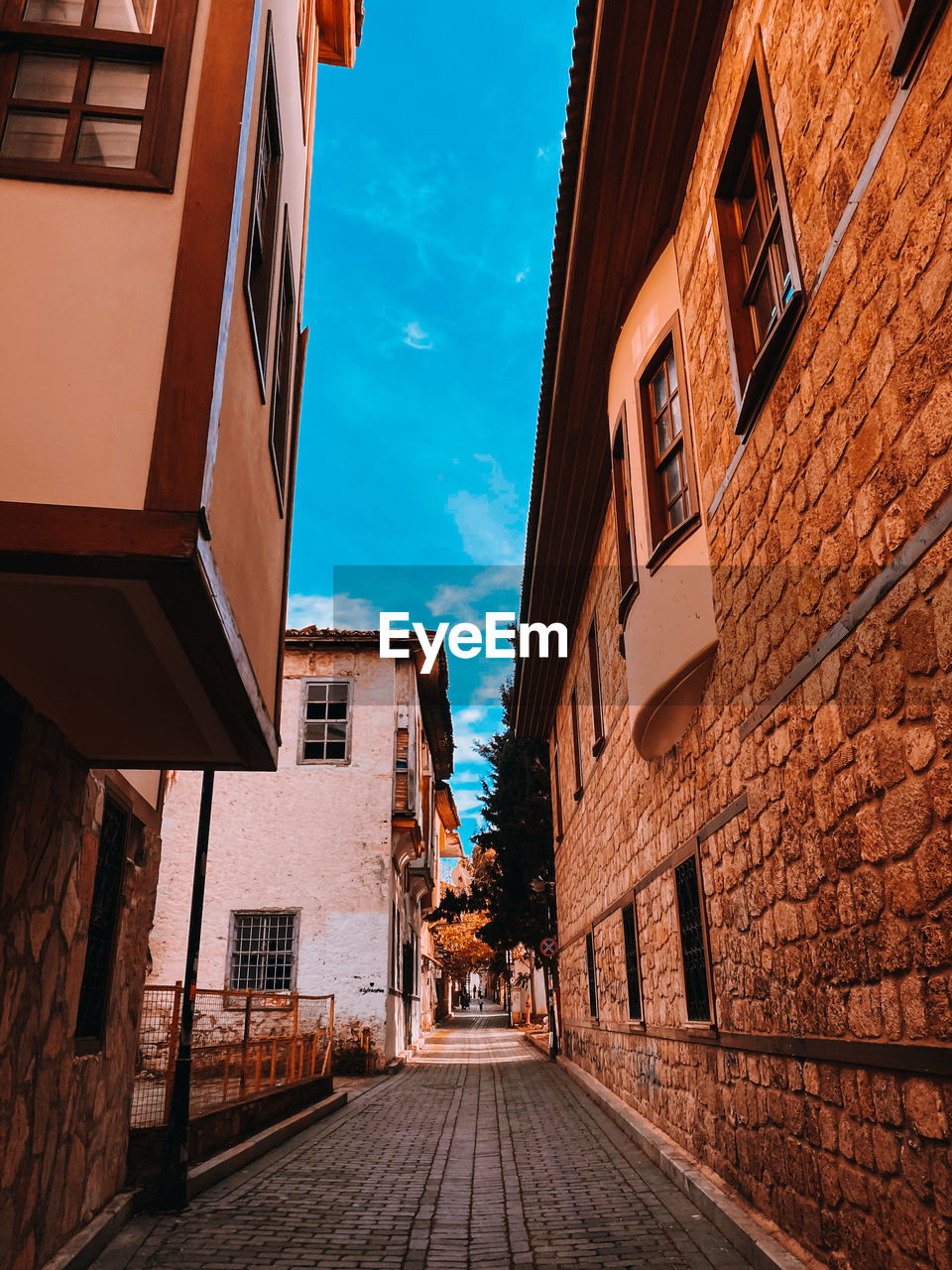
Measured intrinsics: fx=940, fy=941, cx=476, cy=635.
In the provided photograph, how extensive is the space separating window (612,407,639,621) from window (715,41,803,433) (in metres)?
2.61

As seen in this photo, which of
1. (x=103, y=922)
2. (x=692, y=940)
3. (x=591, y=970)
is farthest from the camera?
(x=591, y=970)

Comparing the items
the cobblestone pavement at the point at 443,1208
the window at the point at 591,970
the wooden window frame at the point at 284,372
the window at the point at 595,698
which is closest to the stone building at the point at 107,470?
the wooden window frame at the point at 284,372

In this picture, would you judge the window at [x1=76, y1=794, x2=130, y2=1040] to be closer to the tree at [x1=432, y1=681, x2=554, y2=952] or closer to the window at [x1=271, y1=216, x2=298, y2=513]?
the window at [x1=271, y1=216, x2=298, y2=513]

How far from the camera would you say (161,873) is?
57.4 ft

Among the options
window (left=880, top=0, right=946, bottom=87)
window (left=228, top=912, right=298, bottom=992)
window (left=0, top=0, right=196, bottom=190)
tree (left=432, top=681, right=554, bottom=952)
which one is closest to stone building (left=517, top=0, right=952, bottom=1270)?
window (left=880, top=0, right=946, bottom=87)

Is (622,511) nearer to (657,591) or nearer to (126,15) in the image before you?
(657,591)

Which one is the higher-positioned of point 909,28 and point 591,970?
point 909,28

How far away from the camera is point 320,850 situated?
17734 millimetres

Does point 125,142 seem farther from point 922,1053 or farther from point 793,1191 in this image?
point 793,1191

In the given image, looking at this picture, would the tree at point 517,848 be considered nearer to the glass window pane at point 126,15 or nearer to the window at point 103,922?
the window at point 103,922

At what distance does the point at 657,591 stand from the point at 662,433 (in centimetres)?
134

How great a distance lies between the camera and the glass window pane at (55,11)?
158 inches

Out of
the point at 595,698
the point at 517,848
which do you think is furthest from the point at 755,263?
the point at 517,848

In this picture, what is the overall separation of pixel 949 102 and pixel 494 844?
2277 centimetres
